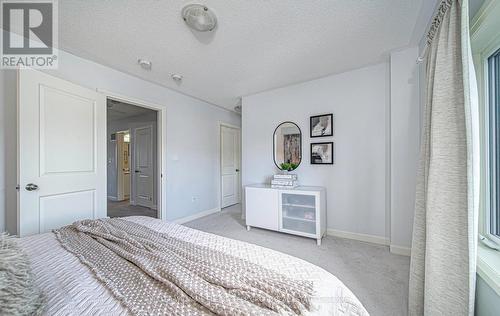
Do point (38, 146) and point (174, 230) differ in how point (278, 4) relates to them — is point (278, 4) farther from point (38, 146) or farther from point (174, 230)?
point (38, 146)

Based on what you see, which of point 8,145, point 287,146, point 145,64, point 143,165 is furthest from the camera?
point 143,165

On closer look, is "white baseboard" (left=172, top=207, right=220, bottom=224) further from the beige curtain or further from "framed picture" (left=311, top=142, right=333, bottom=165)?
the beige curtain

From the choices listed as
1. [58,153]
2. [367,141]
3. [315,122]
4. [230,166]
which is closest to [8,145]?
[58,153]

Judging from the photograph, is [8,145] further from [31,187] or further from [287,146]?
Answer: [287,146]

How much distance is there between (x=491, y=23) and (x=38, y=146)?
341cm

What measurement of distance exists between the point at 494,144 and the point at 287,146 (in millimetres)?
2190

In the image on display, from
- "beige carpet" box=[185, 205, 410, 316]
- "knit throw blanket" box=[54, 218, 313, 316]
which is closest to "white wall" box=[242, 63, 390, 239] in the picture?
"beige carpet" box=[185, 205, 410, 316]

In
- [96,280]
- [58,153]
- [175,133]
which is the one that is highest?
[175,133]

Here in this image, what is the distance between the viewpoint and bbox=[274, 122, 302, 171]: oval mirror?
3.04 meters

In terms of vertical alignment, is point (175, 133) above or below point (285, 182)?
above

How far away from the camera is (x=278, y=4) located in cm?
150

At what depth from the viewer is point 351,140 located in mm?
2637

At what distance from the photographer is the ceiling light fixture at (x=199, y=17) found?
1517 mm

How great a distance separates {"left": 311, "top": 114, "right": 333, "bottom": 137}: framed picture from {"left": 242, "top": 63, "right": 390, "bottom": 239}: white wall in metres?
0.07
